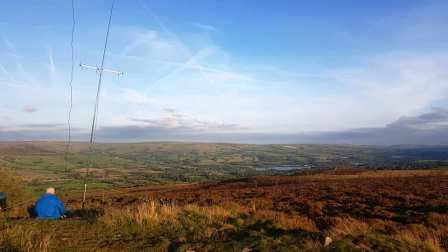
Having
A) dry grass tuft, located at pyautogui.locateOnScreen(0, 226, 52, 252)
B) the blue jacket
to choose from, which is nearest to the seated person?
the blue jacket

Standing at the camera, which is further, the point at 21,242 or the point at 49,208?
the point at 49,208

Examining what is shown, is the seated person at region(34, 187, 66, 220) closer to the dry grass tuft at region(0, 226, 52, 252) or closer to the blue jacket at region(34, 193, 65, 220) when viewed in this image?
the blue jacket at region(34, 193, 65, 220)

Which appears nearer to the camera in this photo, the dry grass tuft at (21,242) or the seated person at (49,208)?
the dry grass tuft at (21,242)

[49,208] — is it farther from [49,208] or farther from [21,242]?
[21,242]

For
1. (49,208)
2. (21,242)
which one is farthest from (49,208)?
(21,242)

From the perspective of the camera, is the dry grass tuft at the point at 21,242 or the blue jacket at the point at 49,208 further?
the blue jacket at the point at 49,208

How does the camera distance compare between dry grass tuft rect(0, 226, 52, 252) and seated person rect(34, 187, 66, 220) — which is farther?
seated person rect(34, 187, 66, 220)

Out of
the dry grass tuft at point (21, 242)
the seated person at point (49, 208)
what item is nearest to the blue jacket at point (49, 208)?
the seated person at point (49, 208)

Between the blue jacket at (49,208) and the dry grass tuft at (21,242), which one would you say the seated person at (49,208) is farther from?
the dry grass tuft at (21,242)
